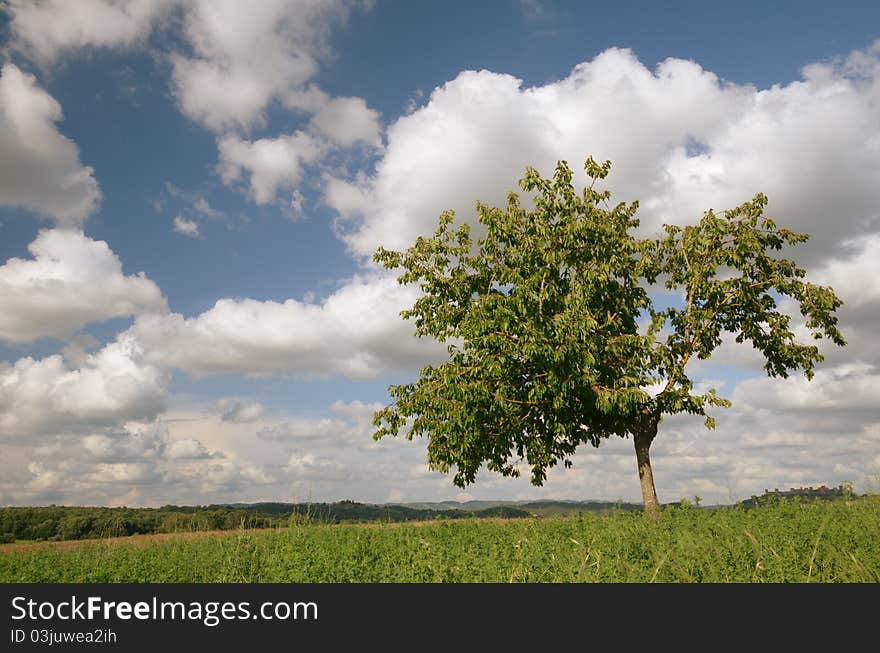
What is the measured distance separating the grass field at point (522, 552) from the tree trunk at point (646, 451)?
4237 millimetres

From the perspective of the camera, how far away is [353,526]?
20391 millimetres

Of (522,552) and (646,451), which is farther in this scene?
(646,451)

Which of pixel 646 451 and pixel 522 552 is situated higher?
pixel 646 451

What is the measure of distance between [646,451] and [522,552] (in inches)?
520

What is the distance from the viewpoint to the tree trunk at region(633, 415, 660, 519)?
23953 millimetres

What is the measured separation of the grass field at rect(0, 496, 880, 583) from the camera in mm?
10906

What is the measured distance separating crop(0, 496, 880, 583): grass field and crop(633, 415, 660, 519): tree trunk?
4.24 m

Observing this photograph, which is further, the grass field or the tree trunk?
the tree trunk

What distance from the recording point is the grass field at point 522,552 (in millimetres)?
10906

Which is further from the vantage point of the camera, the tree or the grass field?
the tree

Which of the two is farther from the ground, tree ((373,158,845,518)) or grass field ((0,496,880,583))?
tree ((373,158,845,518))

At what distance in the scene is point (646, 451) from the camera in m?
24.6
